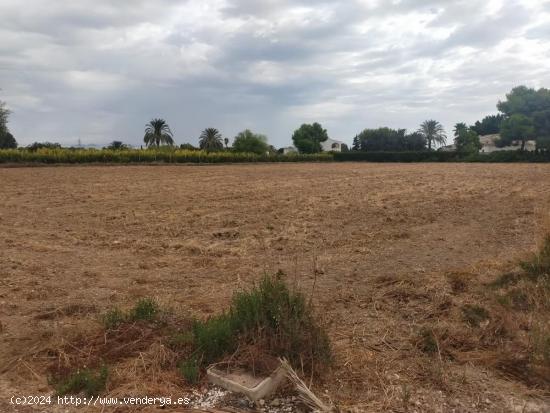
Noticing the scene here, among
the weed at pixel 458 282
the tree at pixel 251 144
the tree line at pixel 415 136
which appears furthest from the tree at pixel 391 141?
the weed at pixel 458 282

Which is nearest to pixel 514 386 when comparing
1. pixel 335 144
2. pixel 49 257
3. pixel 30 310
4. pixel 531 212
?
pixel 30 310

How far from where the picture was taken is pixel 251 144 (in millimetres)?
68625

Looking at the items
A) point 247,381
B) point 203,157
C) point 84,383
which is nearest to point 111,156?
point 203,157

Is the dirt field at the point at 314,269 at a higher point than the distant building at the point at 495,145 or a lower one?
lower

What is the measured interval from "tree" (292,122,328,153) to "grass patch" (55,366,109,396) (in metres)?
76.6

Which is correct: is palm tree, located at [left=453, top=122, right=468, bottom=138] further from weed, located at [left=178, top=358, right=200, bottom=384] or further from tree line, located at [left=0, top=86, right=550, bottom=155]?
weed, located at [left=178, top=358, right=200, bottom=384]

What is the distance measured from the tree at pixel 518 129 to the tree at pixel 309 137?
29972 millimetres

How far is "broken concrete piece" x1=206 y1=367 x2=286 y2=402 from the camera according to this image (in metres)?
2.96

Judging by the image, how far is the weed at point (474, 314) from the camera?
164 inches

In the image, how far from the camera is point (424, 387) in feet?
10.3

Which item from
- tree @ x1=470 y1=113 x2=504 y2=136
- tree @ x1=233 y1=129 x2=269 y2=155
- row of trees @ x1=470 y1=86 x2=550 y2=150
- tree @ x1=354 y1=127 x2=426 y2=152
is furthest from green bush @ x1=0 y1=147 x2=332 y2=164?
tree @ x1=470 y1=113 x2=504 y2=136

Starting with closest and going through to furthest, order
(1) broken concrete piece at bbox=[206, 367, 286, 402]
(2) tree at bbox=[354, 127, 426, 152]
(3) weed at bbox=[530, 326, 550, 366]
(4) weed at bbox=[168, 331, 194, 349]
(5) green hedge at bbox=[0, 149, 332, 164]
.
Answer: (1) broken concrete piece at bbox=[206, 367, 286, 402] → (3) weed at bbox=[530, 326, 550, 366] → (4) weed at bbox=[168, 331, 194, 349] → (5) green hedge at bbox=[0, 149, 332, 164] → (2) tree at bbox=[354, 127, 426, 152]

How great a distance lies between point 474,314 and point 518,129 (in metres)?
80.6

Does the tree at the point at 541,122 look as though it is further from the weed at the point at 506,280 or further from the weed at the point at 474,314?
the weed at the point at 474,314
